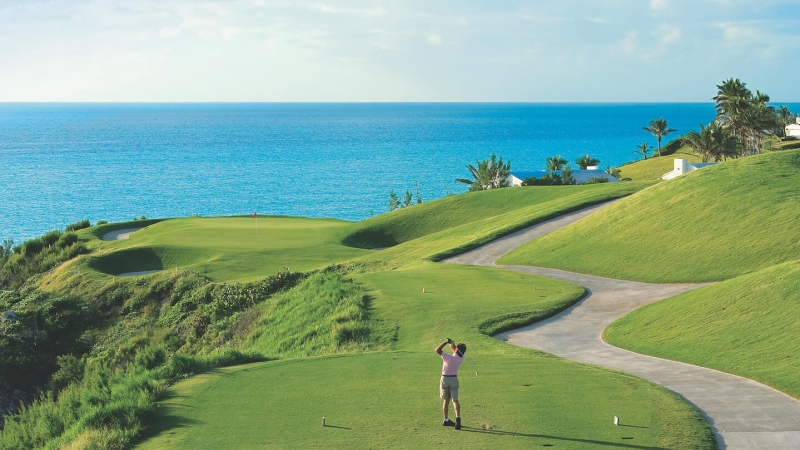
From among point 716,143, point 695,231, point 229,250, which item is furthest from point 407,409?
point 716,143

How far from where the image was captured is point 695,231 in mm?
35844

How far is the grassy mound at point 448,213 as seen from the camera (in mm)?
55906

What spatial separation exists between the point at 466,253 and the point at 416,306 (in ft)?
46.0

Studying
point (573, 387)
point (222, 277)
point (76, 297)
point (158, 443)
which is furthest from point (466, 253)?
point (158, 443)

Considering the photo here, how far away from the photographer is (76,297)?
39156mm

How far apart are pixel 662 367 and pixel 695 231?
55.1 feet

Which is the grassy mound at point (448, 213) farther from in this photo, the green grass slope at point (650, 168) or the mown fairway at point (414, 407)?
the green grass slope at point (650, 168)

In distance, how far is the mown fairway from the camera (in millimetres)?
14039

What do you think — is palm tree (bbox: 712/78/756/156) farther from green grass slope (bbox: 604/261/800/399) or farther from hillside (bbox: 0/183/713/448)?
green grass slope (bbox: 604/261/800/399)

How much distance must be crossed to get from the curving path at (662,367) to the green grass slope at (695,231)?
4.95 ft

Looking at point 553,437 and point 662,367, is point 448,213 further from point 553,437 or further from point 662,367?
point 553,437

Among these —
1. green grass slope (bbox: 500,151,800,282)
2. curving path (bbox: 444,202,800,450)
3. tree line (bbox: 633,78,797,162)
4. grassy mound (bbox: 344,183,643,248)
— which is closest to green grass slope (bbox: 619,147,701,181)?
tree line (bbox: 633,78,797,162)

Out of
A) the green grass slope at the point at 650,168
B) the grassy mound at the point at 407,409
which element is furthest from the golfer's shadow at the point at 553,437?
the green grass slope at the point at 650,168

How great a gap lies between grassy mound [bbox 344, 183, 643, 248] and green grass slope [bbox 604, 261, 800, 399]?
1136 inches
